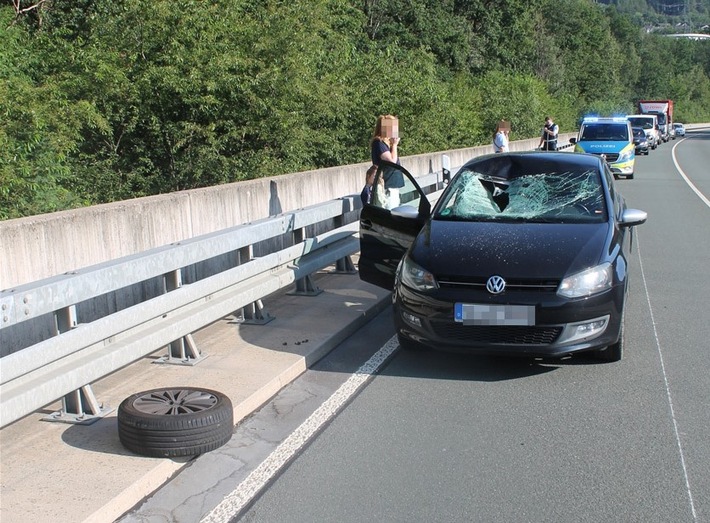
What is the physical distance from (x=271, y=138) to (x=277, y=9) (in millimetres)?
2953

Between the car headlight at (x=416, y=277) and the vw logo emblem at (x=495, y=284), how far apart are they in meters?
0.39

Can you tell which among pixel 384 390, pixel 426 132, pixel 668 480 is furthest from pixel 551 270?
pixel 426 132

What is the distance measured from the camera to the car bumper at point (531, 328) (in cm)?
634

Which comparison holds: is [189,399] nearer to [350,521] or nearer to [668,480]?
[350,521]

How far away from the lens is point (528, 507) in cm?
442

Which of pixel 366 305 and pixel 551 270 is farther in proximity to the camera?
pixel 366 305

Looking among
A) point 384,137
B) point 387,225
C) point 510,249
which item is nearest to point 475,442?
point 510,249

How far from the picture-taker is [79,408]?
545 cm

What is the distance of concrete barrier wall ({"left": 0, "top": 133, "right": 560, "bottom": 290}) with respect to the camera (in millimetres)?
6086

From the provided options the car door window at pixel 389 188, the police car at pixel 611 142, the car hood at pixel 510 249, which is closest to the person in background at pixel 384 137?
the car door window at pixel 389 188

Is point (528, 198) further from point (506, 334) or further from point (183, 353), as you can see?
point (183, 353)

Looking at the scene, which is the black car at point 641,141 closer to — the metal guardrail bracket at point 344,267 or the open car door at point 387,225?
the metal guardrail bracket at point 344,267

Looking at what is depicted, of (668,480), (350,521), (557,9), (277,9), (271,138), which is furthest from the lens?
→ (557,9)

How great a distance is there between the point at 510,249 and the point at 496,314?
0.61m
